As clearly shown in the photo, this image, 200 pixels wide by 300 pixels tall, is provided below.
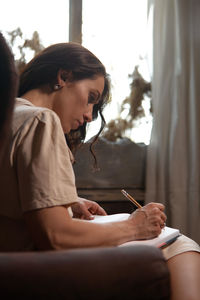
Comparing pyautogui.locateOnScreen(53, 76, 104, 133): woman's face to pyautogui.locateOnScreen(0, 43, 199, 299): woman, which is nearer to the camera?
pyautogui.locateOnScreen(0, 43, 199, 299): woman

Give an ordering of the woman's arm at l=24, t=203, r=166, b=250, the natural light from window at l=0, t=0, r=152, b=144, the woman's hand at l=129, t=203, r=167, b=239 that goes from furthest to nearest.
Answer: the natural light from window at l=0, t=0, r=152, b=144 < the woman's hand at l=129, t=203, r=167, b=239 < the woman's arm at l=24, t=203, r=166, b=250

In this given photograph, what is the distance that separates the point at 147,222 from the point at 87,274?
1.93 feet

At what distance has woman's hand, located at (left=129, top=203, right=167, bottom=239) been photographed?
3.29 feet

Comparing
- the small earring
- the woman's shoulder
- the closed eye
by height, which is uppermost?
the small earring

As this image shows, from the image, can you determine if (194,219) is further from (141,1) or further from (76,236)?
(76,236)

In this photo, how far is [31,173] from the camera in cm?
76

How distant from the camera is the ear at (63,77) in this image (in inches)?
45.0

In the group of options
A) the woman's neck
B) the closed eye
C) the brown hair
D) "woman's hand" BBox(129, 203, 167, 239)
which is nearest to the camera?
the brown hair

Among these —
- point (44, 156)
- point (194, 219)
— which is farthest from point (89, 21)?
point (44, 156)

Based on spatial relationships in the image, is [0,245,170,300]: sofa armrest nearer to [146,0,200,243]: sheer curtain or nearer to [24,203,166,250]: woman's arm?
[24,203,166,250]: woman's arm

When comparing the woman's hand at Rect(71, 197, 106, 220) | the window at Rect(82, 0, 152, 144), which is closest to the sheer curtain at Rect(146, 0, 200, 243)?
the window at Rect(82, 0, 152, 144)

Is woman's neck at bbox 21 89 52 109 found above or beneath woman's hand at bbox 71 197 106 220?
above

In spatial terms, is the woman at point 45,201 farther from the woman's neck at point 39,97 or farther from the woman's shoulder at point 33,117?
the woman's neck at point 39,97

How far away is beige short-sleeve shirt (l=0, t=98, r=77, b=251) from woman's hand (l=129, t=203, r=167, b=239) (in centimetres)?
27
